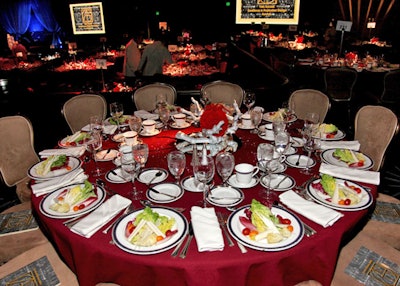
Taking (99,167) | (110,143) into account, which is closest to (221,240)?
(99,167)

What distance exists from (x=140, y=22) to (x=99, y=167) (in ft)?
49.1

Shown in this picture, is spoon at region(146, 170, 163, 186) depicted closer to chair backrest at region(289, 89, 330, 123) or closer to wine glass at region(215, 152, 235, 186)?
wine glass at region(215, 152, 235, 186)

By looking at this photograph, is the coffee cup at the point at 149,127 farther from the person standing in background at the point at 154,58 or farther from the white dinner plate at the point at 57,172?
the person standing in background at the point at 154,58

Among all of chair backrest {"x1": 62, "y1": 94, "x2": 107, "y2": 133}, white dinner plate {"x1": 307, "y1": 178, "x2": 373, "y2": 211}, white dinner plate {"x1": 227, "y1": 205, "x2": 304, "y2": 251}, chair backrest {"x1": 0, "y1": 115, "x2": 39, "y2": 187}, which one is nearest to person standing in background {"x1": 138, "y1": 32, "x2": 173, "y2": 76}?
chair backrest {"x1": 62, "y1": 94, "x2": 107, "y2": 133}

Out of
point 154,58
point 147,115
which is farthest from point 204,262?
point 154,58

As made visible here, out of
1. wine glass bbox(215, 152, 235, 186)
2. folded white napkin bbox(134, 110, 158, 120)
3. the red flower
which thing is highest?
the red flower

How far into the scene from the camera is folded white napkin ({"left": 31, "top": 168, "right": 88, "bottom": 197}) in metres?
1.93

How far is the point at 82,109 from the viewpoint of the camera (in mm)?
3582

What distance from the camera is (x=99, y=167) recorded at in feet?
7.36

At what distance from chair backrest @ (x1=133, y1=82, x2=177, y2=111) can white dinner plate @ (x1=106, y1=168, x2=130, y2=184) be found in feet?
6.41

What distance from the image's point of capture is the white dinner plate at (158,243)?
4.64 ft

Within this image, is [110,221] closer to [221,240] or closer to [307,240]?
[221,240]

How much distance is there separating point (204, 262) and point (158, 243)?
0.76ft

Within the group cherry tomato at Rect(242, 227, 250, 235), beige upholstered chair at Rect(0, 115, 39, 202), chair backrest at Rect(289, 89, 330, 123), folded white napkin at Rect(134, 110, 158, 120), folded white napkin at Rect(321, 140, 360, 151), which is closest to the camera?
cherry tomato at Rect(242, 227, 250, 235)
